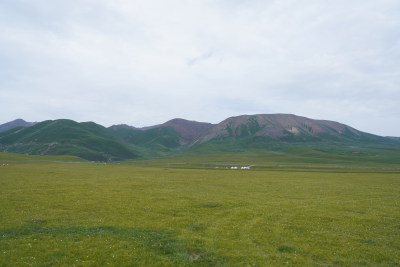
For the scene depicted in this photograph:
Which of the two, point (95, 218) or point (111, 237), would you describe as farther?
point (95, 218)

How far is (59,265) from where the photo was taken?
1479 centimetres

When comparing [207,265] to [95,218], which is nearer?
[207,265]

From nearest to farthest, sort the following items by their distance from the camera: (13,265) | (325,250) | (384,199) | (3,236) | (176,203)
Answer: (13,265) → (325,250) → (3,236) → (176,203) → (384,199)

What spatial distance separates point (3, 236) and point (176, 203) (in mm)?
17460

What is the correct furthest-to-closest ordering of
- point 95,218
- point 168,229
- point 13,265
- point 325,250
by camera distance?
point 95,218 < point 168,229 < point 325,250 < point 13,265

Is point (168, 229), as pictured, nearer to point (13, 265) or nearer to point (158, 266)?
point (158, 266)

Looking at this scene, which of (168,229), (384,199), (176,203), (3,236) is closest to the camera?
(3,236)

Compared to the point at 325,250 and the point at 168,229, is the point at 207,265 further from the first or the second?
the point at 325,250

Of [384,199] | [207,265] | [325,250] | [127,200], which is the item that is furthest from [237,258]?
[384,199]

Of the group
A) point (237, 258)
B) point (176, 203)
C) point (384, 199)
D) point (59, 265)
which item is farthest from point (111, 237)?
point (384, 199)

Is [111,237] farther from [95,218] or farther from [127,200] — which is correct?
[127,200]

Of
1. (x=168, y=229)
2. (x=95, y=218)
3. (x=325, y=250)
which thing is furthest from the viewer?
(x=95, y=218)

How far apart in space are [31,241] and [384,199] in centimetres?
4418

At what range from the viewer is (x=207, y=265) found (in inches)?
601
